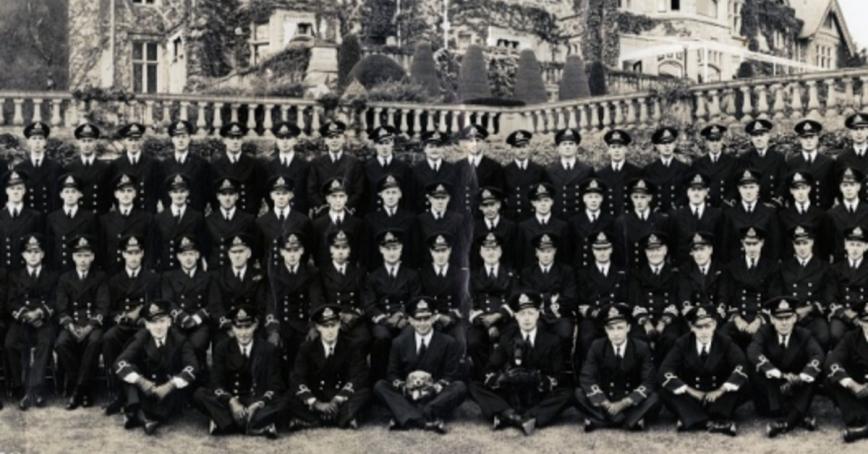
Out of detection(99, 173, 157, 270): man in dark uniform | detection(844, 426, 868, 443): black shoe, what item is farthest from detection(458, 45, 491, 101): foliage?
detection(844, 426, 868, 443): black shoe

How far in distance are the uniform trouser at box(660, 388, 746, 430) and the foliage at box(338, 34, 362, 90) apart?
13722 mm

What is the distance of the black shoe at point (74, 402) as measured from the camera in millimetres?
9297

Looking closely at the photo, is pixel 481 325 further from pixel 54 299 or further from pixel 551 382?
pixel 54 299

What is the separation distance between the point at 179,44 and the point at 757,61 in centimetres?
1877

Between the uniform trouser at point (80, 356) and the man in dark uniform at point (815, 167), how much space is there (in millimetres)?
6301

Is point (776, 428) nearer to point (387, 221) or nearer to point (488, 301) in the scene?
point (488, 301)

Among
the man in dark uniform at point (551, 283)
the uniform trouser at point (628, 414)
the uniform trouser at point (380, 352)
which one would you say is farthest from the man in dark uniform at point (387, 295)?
the uniform trouser at point (628, 414)

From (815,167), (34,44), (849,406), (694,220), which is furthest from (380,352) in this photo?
(34,44)

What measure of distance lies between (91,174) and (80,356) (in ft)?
6.80

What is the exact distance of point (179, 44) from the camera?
2472 centimetres

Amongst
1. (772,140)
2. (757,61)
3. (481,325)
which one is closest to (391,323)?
(481,325)

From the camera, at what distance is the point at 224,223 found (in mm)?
10336

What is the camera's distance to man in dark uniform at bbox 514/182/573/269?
1035 centimetres

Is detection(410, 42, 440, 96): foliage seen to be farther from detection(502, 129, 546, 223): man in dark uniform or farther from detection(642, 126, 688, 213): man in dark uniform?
detection(642, 126, 688, 213): man in dark uniform
